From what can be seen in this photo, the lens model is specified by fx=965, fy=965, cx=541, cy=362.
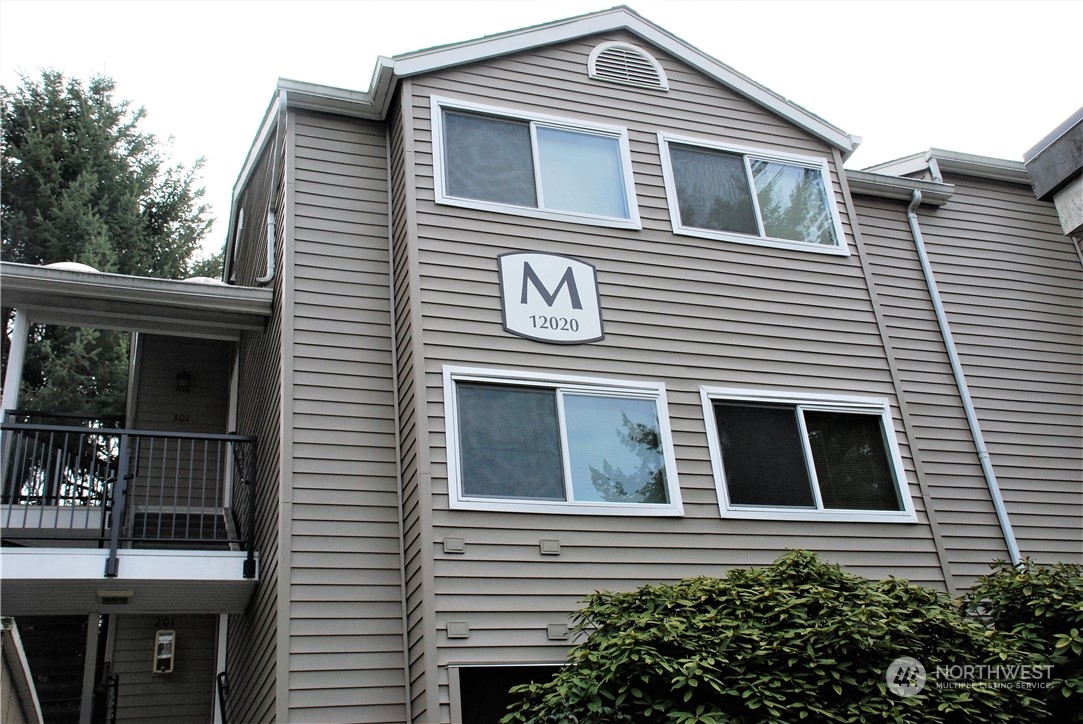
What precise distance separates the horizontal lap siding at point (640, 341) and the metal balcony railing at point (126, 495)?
224 cm

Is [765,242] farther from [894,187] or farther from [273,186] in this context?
[273,186]

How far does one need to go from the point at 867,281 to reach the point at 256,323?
6134 mm

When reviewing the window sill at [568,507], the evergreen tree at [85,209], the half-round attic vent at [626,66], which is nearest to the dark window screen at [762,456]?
the window sill at [568,507]

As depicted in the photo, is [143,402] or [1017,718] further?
[143,402]

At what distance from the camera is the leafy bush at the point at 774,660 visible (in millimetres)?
5688

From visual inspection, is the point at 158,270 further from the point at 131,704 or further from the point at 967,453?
the point at 967,453

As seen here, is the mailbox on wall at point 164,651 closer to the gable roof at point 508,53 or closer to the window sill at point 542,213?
the gable roof at point 508,53

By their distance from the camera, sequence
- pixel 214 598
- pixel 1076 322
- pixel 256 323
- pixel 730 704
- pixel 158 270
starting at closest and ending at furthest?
pixel 730 704
pixel 214 598
pixel 256 323
pixel 1076 322
pixel 158 270

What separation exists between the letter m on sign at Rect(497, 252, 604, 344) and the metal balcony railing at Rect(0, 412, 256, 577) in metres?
2.69

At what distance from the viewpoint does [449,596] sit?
698cm

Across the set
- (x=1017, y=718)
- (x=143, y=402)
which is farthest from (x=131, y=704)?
(x=1017, y=718)

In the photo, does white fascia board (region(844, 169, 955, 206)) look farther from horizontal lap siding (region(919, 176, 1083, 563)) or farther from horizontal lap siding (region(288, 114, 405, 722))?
horizontal lap siding (region(288, 114, 405, 722))

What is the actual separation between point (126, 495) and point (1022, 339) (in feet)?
31.0

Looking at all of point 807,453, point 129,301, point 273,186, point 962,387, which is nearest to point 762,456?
point 807,453
